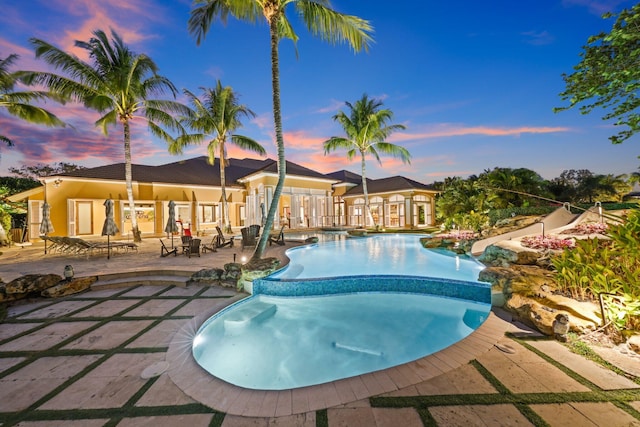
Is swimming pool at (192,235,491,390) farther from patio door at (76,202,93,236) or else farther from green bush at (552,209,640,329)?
patio door at (76,202,93,236)

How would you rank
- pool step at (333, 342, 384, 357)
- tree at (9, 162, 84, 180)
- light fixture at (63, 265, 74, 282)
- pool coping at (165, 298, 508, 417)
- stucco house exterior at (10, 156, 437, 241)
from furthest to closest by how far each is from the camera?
1. tree at (9, 162, 84, 180)
2. stucco house exterior at (10, 156, 437, 241)
3. light fixture at (63, 265, 74, 282)
4. pool step at (333, 342, 384, 357)
5. pool coping at (165, 298, 508, 417)

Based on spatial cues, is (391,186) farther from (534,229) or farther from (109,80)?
(109,80)

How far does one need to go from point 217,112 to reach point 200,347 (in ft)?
51.0

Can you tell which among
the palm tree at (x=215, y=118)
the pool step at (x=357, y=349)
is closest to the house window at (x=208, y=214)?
the palm tree at (x=215, y=118)

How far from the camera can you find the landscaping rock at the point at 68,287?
537 centimetres

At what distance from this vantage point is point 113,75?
1127 centimetres

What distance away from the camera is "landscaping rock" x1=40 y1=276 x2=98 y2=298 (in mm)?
5367

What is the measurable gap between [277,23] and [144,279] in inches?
333

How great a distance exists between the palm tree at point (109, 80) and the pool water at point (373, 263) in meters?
10.5

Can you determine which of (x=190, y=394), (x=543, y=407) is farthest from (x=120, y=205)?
(x=543, y=407)

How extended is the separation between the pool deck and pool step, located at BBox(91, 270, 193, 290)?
228cm

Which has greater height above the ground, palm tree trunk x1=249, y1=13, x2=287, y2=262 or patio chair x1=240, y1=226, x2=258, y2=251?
palm tree trunk x1=249, y1=13, x2=287, y2=262

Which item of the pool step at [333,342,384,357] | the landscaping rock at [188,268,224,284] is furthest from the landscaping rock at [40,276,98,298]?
the pool step at [333,342,384,357]

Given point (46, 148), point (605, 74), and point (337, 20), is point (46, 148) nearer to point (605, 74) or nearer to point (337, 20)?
point (337, 20)
